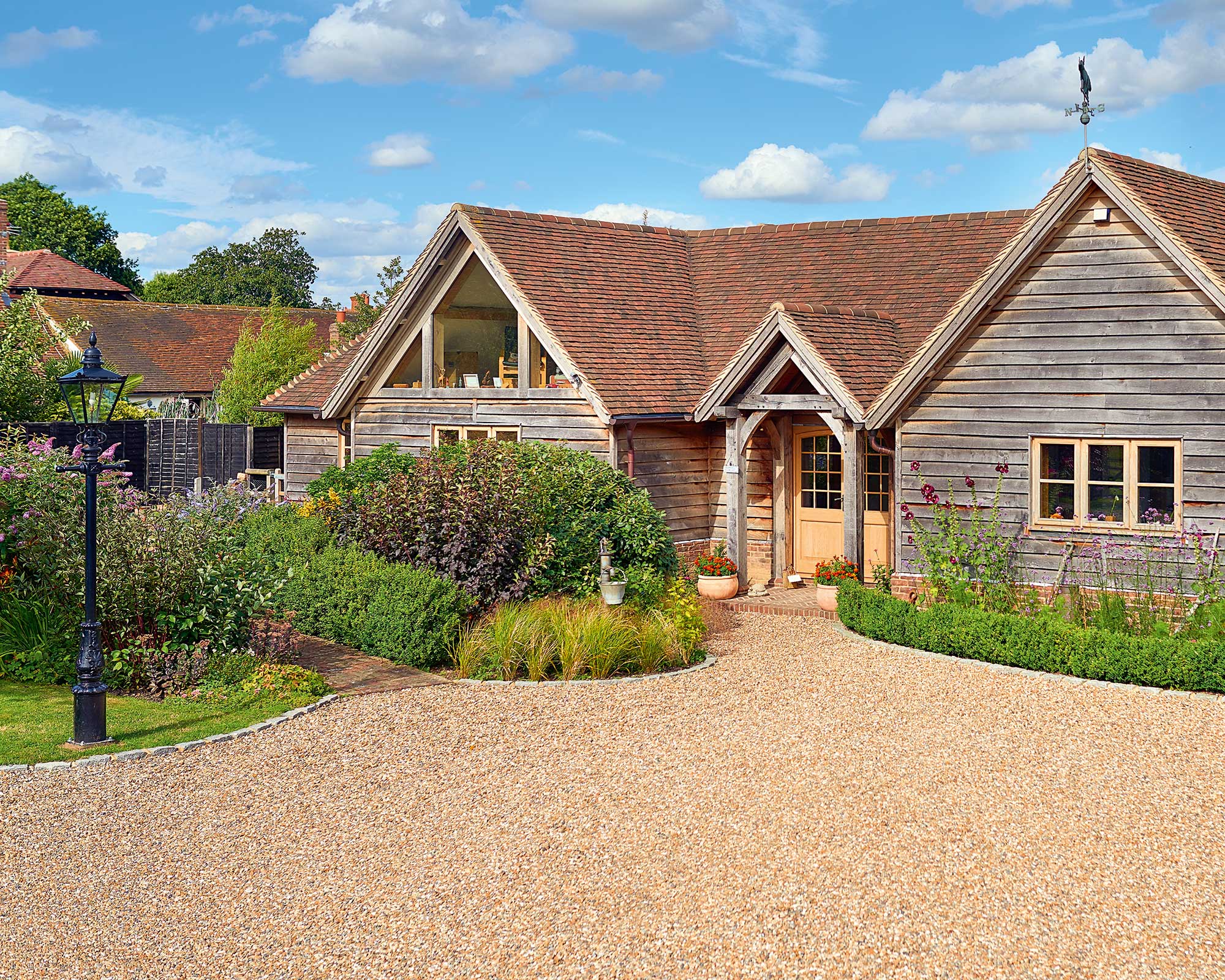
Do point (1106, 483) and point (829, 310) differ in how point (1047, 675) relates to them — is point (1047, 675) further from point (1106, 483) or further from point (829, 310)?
point (829, 310)

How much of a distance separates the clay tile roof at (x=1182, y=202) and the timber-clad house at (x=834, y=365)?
0.07 metres

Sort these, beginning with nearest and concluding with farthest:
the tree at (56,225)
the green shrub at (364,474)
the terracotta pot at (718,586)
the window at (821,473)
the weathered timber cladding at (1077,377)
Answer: the weathered timber cladding at (1077,377), the green shrub at (364,474), the terracotta pot at (718,586), the window at (821,473), the tree at (56,225)

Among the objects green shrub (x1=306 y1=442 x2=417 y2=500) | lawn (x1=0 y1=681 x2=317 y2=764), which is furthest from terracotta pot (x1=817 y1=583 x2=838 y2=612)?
lawn (x1=0 y1=681 x2=317 y2=764)

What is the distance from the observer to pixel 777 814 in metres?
9.51

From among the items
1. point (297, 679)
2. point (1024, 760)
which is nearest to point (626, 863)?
point (1024, 760)

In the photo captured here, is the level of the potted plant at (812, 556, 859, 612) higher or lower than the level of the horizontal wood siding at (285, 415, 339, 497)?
lower

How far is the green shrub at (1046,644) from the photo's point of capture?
13.5m

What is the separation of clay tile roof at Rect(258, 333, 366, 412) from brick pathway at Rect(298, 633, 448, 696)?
8549 millimetres

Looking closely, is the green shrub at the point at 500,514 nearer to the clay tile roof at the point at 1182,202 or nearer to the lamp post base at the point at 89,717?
the lamp post base at the point at 89,717

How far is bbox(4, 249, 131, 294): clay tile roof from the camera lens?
5841 cm

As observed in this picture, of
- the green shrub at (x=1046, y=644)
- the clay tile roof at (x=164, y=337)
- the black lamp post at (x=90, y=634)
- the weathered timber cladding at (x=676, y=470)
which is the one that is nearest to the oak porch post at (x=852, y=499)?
the green shrub at (x=1046, y=644)

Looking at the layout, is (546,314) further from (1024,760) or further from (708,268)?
(1024,760)

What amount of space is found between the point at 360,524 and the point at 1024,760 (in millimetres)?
8909

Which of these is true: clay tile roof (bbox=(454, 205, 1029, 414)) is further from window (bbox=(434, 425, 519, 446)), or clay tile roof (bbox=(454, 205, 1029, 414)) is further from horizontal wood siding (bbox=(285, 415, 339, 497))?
horizontal wood siding (bbox=(285, 415, 339, 497))
